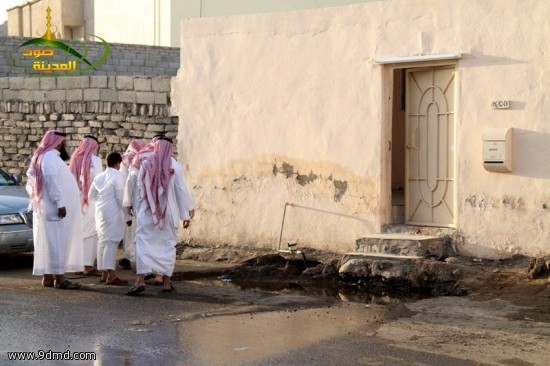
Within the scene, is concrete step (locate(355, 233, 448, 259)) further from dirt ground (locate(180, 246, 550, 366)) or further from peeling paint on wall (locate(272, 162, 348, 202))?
peeling paint on wall (locate(272, 162, 348, 202))

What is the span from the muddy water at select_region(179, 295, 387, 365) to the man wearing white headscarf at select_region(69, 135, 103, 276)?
11.9 ft

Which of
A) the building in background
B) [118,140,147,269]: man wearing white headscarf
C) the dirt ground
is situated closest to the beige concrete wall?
the dirt ground

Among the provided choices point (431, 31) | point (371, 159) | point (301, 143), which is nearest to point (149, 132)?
point (301, 143)

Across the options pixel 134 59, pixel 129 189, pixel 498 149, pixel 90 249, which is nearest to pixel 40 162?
pixel 129 189

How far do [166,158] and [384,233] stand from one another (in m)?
3.00

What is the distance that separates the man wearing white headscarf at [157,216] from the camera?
400 inches

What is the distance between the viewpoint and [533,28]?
10.6 meters

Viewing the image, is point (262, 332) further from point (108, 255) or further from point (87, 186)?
point (87, 186)

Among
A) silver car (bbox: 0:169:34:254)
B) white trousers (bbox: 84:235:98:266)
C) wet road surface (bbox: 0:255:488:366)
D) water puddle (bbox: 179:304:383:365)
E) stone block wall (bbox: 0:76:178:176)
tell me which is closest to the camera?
wet road surface (bbox: 0:255:488:366)

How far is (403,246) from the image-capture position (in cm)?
1100

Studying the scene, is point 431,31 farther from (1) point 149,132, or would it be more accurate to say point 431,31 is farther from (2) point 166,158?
(1) point 149,132

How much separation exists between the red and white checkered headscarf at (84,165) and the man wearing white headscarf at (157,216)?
1.87 meters

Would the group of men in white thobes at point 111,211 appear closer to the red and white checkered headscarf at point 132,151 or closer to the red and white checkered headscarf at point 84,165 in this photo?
the red and white checkered headscarf at point 132,151

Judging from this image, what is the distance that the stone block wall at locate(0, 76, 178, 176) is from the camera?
47.2ft
